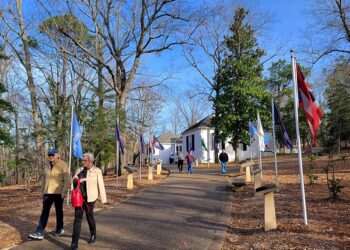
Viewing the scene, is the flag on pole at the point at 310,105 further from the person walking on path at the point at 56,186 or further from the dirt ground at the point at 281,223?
the person walking on path at the point at 56,186

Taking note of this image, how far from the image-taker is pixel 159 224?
9.03 meters

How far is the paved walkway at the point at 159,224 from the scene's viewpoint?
24.1 ft

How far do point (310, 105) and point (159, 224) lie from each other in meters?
4.09

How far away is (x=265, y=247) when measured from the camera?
21.8 ft

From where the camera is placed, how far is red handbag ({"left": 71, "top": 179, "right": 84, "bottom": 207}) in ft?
23.4

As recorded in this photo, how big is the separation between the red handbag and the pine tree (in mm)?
30521

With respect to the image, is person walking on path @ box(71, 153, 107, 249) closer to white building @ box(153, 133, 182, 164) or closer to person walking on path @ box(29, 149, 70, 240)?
person walking on path @ box(29, 149, 70, 240)

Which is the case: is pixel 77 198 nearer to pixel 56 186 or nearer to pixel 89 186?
pixel 89 186

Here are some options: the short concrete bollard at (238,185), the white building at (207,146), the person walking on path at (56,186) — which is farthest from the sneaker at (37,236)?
the white building at (207,146)

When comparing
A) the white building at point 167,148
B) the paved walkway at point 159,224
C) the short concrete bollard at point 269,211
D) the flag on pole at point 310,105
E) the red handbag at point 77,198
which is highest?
the white building at point 167,148

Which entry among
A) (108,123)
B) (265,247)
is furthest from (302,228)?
(108,123)

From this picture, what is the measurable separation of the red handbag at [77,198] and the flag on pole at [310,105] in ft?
14.8

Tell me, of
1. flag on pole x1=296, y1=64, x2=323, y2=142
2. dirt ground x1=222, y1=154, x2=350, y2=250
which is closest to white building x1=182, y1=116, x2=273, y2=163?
dirt ground x1=222, y1=154, x2=350, y2=250

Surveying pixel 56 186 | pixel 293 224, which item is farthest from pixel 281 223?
pixel 56 186
